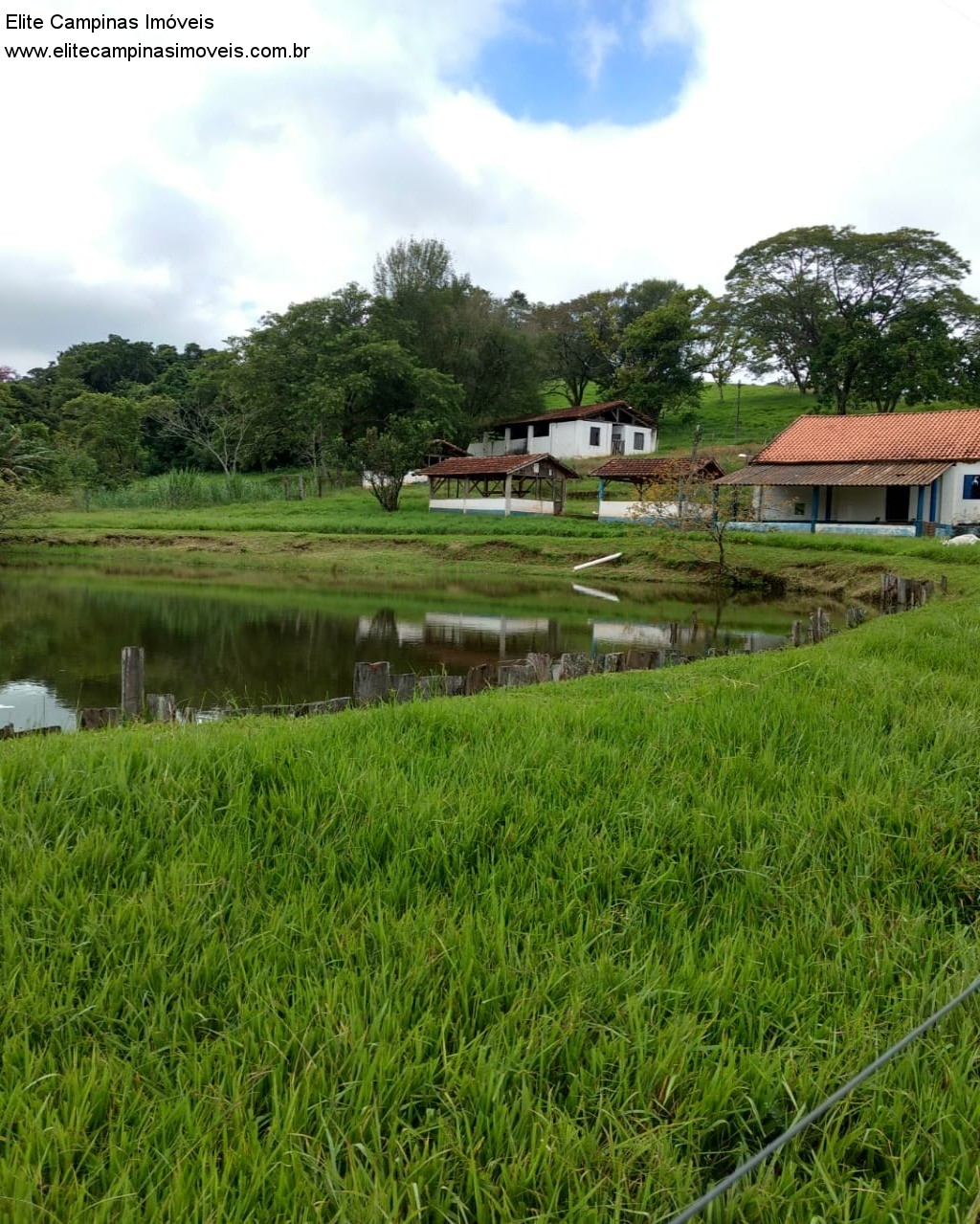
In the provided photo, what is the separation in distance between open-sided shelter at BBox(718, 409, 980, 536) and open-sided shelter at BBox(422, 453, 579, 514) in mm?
8848

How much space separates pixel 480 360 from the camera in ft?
170

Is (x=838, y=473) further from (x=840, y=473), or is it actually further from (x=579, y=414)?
(x=579, y=414)

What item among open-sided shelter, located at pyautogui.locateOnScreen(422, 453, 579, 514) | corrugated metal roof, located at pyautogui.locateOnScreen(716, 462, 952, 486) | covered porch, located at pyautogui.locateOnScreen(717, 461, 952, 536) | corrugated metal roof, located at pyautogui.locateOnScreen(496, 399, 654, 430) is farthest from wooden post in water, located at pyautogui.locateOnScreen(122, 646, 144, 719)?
corrugated metal roof, located at pyautogui.locateOnScreen(496, 399, 654, 430)

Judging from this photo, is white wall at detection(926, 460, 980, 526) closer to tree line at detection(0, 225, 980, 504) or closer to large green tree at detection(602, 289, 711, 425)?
tree line at detection(0, 225, 980, 504)

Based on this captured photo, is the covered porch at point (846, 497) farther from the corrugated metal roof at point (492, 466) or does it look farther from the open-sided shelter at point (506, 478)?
the open-sided shelter at point (506, 478)

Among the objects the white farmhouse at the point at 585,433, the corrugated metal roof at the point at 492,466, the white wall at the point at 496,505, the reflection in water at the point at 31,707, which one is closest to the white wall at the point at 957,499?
the corrugated metal roof at the point at 492,466

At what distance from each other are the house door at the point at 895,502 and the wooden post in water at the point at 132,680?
1234 inches

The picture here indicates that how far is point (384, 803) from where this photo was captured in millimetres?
3346

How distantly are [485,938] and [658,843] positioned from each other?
1.01m

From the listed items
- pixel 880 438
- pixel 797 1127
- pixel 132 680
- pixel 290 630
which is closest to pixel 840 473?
pixel 880 438

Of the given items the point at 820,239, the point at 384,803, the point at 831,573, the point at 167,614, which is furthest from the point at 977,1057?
the point at 820,239

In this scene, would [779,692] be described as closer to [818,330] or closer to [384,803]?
[384,803]

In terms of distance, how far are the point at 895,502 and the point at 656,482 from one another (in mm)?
9963

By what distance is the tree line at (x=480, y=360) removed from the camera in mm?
43750
